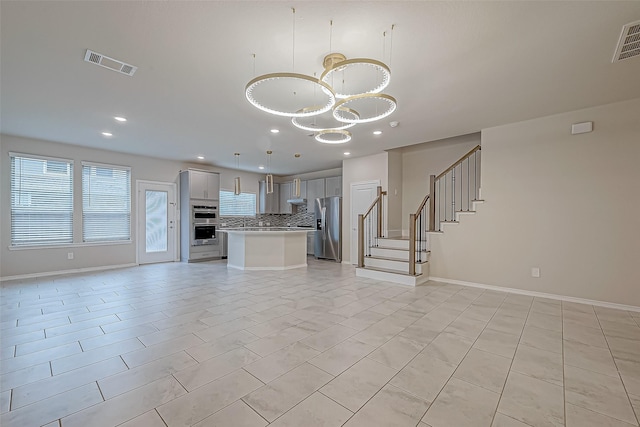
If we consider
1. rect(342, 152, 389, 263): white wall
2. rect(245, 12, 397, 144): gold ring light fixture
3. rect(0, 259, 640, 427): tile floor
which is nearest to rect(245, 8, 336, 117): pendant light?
rect(245, 12, 397, 144): gold ring light fixture

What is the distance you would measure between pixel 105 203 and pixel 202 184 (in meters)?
2.20

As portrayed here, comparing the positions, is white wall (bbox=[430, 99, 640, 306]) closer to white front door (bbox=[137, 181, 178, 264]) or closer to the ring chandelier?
the ring chandelier

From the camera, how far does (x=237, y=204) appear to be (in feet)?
29.2

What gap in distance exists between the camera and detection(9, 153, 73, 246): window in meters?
5.28

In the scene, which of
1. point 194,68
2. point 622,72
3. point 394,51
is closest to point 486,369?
point 394,51

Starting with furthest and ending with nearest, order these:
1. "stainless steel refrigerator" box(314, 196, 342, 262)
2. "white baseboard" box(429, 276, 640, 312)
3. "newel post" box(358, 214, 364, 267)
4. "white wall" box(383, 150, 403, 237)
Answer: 1. "stainless steel refrigerator" box(314, 196, 342, 262)
2. "white wall" box(383, 150, 403, 237)
3. "newel post" box(358, 214, 364, 267)
4. "white baseboard" box(429, 276, 640, 312)

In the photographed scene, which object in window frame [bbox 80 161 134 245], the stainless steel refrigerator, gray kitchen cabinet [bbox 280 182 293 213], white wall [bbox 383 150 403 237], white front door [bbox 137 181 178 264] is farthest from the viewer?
gray kitchen cabinet [bbox 280 182 293 213]

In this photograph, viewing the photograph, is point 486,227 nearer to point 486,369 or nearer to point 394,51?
point 486,369

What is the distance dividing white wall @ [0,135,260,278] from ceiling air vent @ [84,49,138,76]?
14.4 ft

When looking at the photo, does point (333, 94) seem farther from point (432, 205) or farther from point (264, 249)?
point (264, 249)

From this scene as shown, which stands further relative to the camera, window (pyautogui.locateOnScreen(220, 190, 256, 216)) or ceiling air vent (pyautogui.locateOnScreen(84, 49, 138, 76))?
window (pyautogui.locateOnScreen(220, 190, 256, 216))

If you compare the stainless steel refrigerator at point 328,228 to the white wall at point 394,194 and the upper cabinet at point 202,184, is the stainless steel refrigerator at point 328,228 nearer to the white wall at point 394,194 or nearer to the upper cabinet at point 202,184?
the white wall at point 394,194

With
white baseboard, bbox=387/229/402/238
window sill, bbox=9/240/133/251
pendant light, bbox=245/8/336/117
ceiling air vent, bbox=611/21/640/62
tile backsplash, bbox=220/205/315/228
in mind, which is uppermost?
ceiling air vent, bbox=611/21/640/62

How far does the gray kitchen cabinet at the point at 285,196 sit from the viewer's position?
9602mm
